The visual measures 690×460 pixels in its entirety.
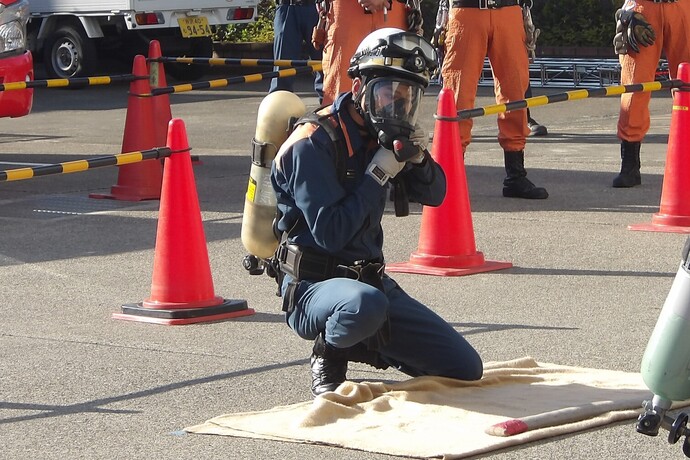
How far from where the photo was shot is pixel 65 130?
1586 cm

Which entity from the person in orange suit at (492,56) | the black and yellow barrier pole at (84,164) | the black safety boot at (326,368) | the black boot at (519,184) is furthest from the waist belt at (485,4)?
the black safety boot at (326,368)

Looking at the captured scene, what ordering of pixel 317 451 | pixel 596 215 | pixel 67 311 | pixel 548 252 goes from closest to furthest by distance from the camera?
pixel 317 451
pixel 67 311
pixel 548 252
pixel 596 215

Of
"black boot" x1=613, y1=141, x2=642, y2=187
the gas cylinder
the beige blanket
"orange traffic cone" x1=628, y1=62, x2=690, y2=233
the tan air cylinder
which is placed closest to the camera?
the gas cylinder

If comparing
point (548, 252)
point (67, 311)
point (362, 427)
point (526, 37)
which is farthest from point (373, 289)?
point (526, 37)

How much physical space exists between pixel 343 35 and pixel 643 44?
2080 mm

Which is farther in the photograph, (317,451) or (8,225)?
(8,225)

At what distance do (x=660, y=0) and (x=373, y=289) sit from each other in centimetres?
557

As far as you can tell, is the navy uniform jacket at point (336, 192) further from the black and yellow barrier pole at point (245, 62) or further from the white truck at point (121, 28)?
the white truck at point (121, 28)

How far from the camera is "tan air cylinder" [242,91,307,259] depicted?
5848mm

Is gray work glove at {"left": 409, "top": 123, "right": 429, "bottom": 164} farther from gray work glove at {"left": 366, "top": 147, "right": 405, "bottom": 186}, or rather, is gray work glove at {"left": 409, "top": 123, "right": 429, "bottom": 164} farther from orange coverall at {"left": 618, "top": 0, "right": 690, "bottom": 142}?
orange coverall at {"left": 618, "top": 0, "right": 690, "bottom": 142}

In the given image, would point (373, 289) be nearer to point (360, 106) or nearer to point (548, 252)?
point (360, 106)

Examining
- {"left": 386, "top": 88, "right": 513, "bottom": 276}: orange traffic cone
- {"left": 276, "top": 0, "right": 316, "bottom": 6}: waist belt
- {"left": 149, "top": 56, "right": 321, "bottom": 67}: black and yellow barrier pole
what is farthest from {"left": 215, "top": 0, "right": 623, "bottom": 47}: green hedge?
{"left": 386, "top": 88, "right": 513, "bottom": 276}: orange traffic cone

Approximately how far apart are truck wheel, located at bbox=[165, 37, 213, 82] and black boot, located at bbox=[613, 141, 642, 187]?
10969mm

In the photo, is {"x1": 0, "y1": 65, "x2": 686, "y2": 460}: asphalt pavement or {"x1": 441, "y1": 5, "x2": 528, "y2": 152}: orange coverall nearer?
{"x1": 0, "y1": 65, "x2": 686, "y2": 460}: asphalt pavement
